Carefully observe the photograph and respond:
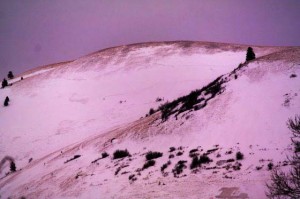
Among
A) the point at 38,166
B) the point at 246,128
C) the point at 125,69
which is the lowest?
the point at 38,166

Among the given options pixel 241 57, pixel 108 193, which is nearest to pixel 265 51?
pixel 241 57

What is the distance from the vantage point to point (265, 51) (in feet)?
124

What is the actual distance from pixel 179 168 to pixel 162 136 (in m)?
3.68

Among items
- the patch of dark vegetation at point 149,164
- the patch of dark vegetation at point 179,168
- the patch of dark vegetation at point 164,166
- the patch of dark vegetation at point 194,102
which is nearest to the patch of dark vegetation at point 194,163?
the patch of dark vegetation at point 179,168

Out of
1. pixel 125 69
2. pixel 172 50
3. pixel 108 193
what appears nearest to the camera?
pixel 108 193

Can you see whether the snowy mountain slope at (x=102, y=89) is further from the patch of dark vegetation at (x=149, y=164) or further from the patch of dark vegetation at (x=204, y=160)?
the patch of dark vegetation at (x=204, y=160)

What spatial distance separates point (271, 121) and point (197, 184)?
13.5ft

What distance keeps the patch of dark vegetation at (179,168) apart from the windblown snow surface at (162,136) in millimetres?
42

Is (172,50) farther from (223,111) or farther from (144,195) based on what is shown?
(144,195)

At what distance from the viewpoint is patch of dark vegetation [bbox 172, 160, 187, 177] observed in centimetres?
1280

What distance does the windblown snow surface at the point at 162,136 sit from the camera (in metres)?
11.9

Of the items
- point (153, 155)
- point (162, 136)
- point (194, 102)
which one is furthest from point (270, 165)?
point (194, 102)

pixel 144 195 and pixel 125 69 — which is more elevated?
pixel 125 69

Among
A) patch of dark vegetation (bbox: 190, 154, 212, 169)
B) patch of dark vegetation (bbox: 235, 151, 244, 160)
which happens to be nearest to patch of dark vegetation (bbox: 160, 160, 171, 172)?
patch of dark vegetation (bbox: 190, 154, 212, 169)
